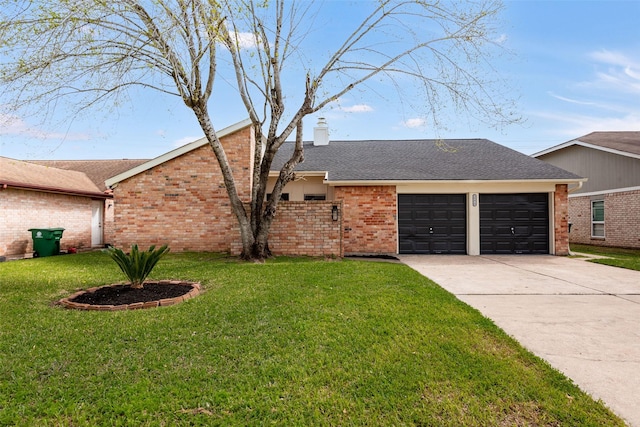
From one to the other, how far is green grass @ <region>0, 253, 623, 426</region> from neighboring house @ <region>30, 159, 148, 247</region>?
11734mm

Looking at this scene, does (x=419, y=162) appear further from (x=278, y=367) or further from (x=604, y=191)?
(x=278, y=367)

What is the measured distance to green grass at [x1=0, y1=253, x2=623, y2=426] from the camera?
2.44 m

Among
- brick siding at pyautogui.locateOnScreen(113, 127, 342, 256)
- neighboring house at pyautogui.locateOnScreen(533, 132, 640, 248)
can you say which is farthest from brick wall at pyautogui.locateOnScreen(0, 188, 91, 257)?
neighboring house at pyautogui.locateOnScreen(533, 132, 640, 248)

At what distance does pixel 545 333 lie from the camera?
4.07 meters

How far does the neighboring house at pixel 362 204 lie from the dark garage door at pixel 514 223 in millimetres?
36

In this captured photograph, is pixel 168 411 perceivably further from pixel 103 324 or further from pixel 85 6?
pixel 85 6

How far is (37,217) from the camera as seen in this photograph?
12539 mm

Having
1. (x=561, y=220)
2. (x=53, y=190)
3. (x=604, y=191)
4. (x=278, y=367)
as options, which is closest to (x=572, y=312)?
(x=278, y=367)

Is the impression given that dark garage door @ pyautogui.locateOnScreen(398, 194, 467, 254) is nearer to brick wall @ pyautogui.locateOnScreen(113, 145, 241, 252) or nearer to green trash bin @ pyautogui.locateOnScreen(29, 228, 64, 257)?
brick wall @ pyautogui.locateOnScreen(113, 145, 241, 252)

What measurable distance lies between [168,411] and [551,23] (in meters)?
11.2

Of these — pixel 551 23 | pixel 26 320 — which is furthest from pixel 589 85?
pixel 26 320

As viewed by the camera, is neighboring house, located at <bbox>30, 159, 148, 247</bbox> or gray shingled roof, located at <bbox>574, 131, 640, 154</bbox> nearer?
gray shingled roof, located at <bbox>574, 131, 640, 154</bbox>

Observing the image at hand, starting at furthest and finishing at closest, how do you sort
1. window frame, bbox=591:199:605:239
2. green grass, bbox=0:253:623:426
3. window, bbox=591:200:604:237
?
1. window, bbox=591:200:604:237
2. window frame, bbox=591:199:605:239
3. green grass, bbox=0:253:623:426

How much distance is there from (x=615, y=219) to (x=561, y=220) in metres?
4.80
